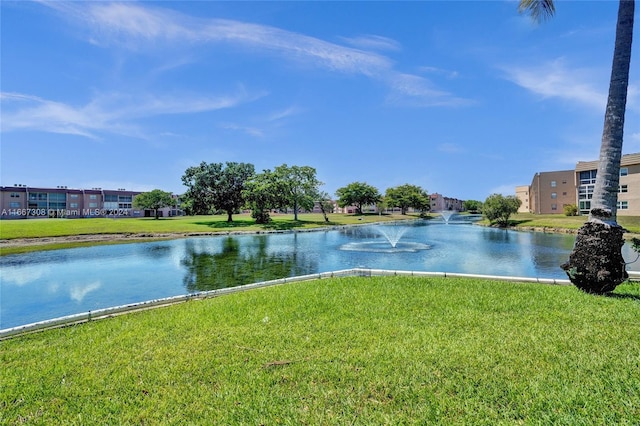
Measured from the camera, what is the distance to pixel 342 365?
3924 mm

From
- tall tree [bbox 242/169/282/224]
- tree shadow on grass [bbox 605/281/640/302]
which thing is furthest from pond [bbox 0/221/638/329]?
tall tree [bbox 242/169/282/224]

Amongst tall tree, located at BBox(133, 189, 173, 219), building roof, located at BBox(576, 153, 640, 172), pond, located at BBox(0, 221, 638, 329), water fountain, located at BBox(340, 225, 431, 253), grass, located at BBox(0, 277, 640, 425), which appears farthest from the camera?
tall tree, located at BBox(133, 189, 173, 219)

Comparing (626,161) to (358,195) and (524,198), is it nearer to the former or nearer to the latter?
(524,198)

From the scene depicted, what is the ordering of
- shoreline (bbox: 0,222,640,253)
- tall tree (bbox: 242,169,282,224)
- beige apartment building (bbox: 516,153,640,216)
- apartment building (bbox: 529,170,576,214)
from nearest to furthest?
shoreline (bbox: 0,222,640,253), beige apartment building (bbox: 516,153,640,216), tall tree (bbox: 242,169,282,224), apartment building (bbox: 529,170,576,214)

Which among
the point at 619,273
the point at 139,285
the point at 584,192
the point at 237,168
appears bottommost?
the point at 139,285

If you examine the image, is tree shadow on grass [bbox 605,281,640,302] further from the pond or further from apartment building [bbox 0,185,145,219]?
apartment building [bbox 0,185,145,219]

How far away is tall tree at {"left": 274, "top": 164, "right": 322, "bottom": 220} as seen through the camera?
1864 inches

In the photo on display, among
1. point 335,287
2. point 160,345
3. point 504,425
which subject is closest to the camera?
point 504,425

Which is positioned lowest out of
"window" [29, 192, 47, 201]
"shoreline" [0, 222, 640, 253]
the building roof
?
"shoreline" [0, 222, 640, 253]

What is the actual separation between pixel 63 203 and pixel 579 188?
9892cm

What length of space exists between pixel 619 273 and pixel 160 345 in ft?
28.9

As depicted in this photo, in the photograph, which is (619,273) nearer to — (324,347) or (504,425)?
(504,425)

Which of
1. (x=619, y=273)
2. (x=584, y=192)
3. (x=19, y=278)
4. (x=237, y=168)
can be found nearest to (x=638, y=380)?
(x=619, y=273)

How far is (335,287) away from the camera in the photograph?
7.89 meters
